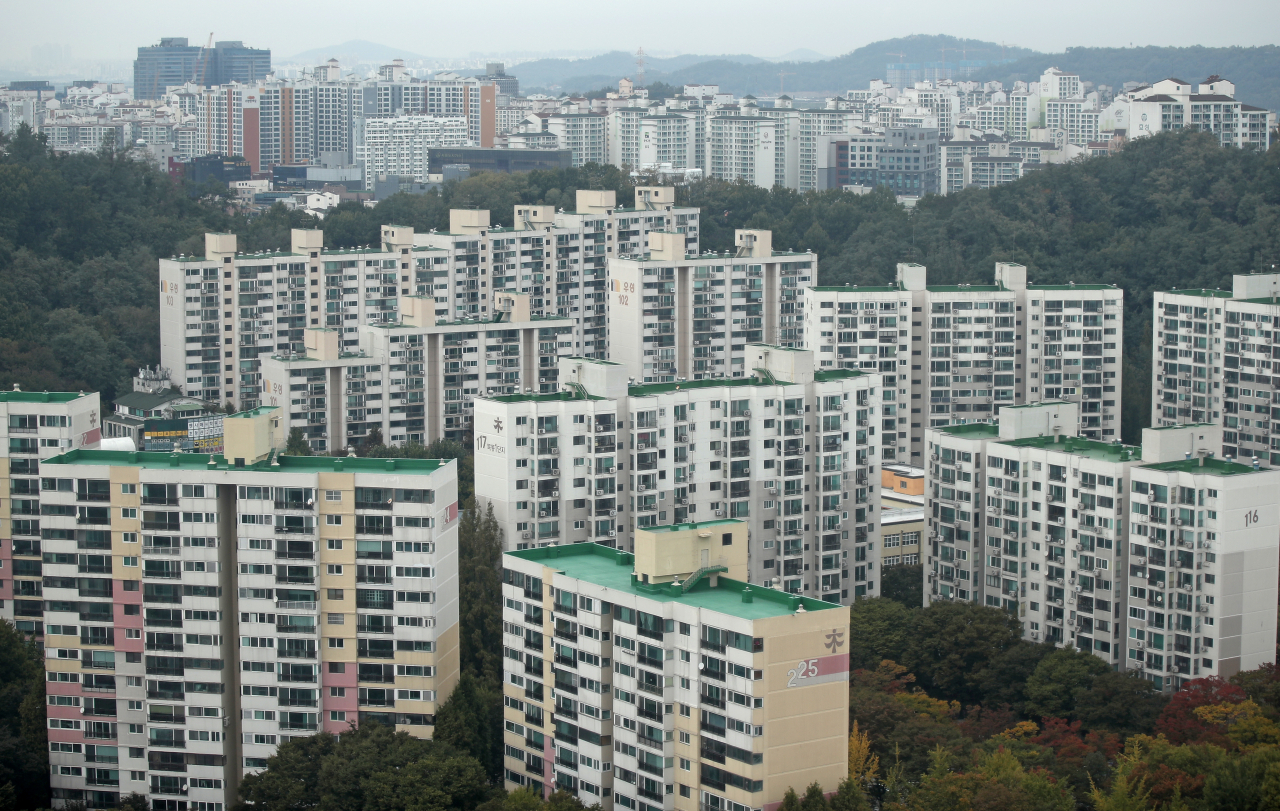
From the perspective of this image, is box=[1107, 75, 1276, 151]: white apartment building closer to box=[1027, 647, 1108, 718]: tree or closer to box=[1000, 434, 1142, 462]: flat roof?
box=[1000, 434, 1142, 462]: flat roof

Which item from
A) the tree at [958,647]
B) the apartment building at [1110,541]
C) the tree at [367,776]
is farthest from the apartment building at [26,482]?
the apartment building at [1110,541]

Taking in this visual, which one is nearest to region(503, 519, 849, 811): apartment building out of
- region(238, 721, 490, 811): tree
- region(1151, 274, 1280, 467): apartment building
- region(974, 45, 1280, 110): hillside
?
region(238, 721, 490, 811): tree

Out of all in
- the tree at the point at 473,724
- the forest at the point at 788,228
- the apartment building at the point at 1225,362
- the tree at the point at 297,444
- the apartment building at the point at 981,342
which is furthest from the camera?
the forest at the point at 788,228

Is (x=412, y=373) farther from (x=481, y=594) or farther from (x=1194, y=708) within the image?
(x=1194, y=708)

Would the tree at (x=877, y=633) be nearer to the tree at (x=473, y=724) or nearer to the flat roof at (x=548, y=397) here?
the flat roof at (x=548, y=397)

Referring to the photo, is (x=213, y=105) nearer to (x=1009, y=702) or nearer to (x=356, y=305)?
(x=356, y=305)

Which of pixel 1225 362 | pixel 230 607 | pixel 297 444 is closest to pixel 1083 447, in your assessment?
pixel 1225 362
